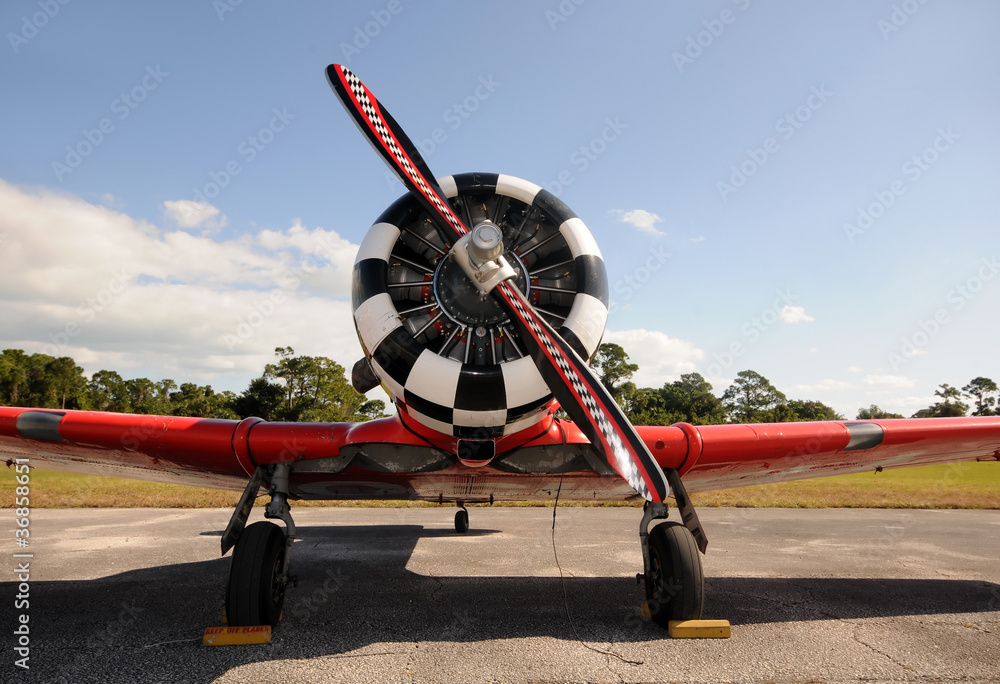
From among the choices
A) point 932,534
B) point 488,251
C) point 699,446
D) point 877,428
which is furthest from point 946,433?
point 932,534

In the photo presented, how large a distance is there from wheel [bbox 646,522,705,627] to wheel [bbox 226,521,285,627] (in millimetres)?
3012

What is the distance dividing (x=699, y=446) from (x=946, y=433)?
256 centimetres

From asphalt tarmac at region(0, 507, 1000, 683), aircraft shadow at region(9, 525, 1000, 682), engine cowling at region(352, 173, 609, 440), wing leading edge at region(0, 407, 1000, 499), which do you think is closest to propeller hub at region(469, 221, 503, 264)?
engine cowling at region(352, 173, 609, 440)

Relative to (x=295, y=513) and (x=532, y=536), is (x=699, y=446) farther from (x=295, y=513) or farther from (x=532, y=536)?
(x=295, y=513)

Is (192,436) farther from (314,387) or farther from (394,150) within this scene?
(314,387)

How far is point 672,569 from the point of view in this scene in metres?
4.43

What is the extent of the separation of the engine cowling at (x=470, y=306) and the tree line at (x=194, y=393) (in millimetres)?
45462

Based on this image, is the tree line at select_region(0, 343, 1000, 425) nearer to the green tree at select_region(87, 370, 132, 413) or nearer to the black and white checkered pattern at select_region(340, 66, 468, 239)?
the green tree at select_region(87, 370, 132, 413)

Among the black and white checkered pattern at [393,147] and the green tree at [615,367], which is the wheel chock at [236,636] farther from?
the green tree at [615,367]

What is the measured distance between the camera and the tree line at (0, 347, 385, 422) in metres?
54.0

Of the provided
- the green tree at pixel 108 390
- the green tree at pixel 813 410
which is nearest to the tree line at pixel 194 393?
Answer: the green tree at pixel 108 390

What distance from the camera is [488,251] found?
3.77m

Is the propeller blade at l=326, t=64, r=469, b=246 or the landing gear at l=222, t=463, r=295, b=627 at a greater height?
the propeller blade at l=326, t=64, r=469, b=246

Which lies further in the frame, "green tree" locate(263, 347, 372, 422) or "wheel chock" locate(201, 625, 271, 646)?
"green tree" locate(263, 347, 372, 422)
